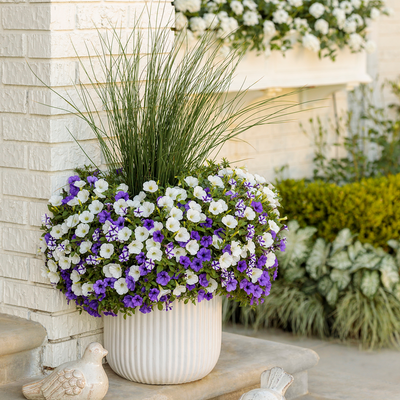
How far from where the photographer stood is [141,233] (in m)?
2.23

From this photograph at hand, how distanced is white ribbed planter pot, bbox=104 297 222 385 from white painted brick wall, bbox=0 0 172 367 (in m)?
0.26

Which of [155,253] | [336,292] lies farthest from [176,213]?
[336,292]

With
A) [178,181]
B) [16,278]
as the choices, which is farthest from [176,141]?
[16,278]

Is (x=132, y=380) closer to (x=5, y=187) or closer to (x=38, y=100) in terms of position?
(x=5, y=187)

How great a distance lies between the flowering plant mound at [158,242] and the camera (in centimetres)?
222

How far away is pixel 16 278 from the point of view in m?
2.62

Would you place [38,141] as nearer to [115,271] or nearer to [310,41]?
[115,271]

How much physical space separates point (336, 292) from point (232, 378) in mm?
1513

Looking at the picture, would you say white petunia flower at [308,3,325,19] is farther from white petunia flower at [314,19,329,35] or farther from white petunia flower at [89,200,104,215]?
white petunia flower at [89,200,104,215]

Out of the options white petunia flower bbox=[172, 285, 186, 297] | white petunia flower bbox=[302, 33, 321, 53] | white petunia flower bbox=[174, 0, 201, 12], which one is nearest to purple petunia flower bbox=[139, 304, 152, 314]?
white petunia flower bbox=[172, 285, 186, 297]

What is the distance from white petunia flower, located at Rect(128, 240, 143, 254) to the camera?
7.24ft

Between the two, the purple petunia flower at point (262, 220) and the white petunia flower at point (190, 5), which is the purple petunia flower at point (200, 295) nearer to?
the purple petunia flower at point (262, 220)

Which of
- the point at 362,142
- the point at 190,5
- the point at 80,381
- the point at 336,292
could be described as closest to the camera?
the point at 80,381

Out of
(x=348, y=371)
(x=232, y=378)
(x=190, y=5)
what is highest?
(x=190, y=5)
